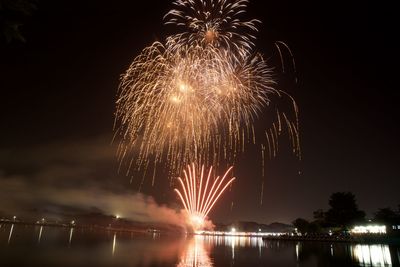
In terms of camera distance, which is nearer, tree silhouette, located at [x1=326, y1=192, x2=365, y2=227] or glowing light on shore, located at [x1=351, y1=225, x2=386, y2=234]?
glowing light on shore, located at [x1=351, y1=225, x2=386, y2=234]

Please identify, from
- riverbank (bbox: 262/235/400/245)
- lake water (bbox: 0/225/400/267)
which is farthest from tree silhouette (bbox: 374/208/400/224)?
lake water (bbox: 0/225/400/267)

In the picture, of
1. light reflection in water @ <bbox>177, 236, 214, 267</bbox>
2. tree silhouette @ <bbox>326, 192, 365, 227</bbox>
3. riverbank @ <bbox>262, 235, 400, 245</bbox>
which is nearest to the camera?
light reflection in water @ <bbox>177, 236, 214, 267</bbox>

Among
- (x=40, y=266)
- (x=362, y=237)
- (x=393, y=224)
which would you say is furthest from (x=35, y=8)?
(x=393, y=224)

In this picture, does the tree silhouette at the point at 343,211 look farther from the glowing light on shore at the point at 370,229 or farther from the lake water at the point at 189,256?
the lake water at the point at 189,256

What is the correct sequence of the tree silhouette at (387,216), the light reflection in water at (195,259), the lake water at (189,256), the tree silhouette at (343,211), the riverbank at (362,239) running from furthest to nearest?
1. the tree silhouette at (343,211)
2. the tree silhouette at (387,216)
3. the riverbank at (362,239)
4. the lake water at (189,256)
5. the light reflection in water at (195,259)

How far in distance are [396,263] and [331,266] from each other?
643cm

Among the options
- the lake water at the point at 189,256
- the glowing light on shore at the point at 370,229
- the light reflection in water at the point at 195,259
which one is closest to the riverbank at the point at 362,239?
the glowing light on shore at the point at 370,229

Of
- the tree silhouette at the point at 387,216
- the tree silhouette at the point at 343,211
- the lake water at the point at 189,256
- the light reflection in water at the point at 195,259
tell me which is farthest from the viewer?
the tree silhouette at the point at 343,211

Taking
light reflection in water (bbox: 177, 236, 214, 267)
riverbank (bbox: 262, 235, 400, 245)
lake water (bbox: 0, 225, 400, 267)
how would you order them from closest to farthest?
light reflection in water (bbox: 177, 236, 214, 267), lake water (bbox: 0, 225, 400, 267), riverbank (bbox: 262, 235, 400, 245)

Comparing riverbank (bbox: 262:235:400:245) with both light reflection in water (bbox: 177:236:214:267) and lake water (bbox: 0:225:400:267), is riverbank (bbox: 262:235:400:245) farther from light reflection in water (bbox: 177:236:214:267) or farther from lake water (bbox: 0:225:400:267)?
light reflection in water (bbox: 177:236:214:267)

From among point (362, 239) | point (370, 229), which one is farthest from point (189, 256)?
point (370, 229)

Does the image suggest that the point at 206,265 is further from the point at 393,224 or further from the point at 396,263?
the point at 393,224

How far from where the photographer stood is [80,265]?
31828 millimetres

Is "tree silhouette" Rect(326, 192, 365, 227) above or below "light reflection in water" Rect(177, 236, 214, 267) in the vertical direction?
above
